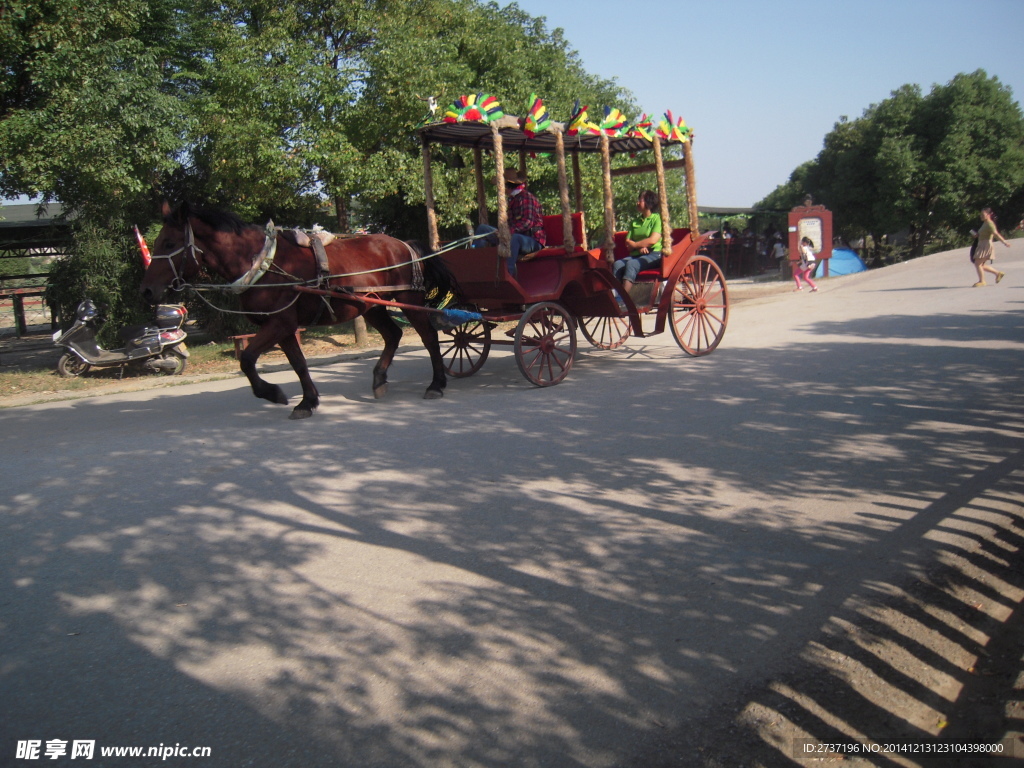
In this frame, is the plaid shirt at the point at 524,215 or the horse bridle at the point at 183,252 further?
the plaid shirt at the point at 524,215

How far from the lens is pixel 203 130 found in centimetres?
1409

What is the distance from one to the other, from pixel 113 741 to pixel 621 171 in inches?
390

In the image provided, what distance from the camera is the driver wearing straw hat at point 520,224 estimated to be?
9.20 m

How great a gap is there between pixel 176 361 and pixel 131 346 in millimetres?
732

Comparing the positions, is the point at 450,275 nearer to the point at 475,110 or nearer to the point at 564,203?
the point at 564,203

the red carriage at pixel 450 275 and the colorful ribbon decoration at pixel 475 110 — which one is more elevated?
the colorful ribbon decoration at pixel 475 110

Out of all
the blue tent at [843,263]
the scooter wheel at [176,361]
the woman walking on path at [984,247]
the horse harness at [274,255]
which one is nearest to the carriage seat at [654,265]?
the horse harness at [274,255]

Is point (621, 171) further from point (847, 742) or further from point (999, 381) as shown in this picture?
point (847, 742)

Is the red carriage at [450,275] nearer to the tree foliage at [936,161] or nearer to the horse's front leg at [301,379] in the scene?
the horse's front leg at [301,379]

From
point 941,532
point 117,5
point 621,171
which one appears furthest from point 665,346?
point 117,5

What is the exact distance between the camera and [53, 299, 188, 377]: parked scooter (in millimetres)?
13211

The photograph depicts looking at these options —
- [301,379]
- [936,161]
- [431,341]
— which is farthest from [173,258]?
[936,161]

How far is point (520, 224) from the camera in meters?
9.28

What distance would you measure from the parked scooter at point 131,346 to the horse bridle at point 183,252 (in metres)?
6.04
